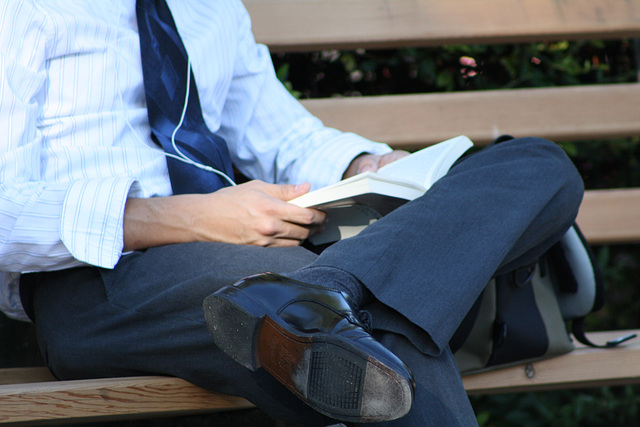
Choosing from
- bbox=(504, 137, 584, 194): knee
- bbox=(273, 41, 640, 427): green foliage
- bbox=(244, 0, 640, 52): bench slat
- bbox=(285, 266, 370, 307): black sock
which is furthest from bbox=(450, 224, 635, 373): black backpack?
bbox=(273, 41, 640, 427): green foliage

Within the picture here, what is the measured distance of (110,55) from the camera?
123 centimetres

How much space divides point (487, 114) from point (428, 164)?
0.79 m

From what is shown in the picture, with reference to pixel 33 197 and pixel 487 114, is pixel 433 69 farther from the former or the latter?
pixel 33 197

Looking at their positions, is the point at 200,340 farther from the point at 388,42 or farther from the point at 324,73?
the point at 324,73

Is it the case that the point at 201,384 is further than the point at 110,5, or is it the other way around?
the point at 110,5

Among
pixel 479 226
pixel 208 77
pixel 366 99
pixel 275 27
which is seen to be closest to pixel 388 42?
pixel 366 99

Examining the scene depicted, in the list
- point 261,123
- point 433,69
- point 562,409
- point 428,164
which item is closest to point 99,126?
point 261,123

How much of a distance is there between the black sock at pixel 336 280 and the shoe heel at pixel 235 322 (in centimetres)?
10

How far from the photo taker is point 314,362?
0.77 metres

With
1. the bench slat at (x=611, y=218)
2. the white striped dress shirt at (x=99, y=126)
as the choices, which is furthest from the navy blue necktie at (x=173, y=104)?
the bench slat at (x=611, y=218)

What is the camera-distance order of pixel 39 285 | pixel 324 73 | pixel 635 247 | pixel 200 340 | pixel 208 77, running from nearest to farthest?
pixel 200 340 → pixel 39 285 → pixel 208 77 → pixel 324 73 → pixel 635 247

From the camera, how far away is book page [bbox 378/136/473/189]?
Answer: 1.12 meters

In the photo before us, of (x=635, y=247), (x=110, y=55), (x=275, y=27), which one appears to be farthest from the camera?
(x=635, y=247)

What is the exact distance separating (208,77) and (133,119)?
0.23m
